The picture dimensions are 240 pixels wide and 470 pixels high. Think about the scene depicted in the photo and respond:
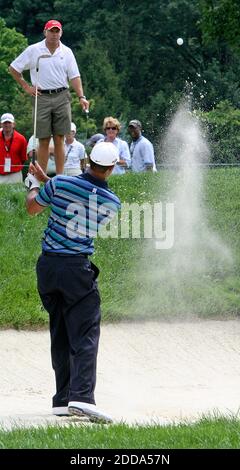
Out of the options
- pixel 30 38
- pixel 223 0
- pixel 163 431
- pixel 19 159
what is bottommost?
pixel 163 431

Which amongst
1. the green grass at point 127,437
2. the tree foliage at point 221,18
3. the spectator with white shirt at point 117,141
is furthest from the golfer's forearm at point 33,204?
the tree foliage at point 221,18

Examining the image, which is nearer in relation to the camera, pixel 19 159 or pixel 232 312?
pixel 232 312

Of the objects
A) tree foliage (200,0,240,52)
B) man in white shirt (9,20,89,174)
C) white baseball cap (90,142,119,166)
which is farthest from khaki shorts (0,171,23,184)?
white baseball cap (90,142,119,166)

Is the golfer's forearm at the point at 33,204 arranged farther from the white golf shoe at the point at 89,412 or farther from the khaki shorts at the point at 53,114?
the khaki shorts at the point at 53,114

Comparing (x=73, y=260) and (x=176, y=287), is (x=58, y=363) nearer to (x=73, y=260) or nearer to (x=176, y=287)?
(x=73, y=260)

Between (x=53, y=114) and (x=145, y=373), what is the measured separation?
3.34 m

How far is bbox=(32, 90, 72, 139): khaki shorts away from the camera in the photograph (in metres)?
15.2

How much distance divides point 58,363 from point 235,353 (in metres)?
4.55

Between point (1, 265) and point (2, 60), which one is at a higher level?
point (2, 60)

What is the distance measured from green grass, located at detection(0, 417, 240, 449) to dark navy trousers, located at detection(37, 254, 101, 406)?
0.88 meters

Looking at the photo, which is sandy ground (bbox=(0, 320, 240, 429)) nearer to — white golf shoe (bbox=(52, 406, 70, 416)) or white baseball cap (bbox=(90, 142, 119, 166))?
white golf shoe (bbox=(52, 406, 70, 416))

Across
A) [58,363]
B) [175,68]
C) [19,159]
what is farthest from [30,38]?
[58,363]

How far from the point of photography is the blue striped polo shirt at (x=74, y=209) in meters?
9.98

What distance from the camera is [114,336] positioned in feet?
48.8
